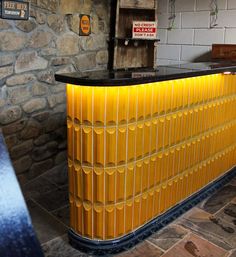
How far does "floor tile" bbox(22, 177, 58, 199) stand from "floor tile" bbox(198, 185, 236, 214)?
1.35 metres

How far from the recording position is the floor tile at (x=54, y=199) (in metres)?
2.52

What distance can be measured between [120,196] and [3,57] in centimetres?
140

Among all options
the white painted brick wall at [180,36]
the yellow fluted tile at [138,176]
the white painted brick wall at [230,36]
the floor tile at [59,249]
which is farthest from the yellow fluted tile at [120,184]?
the white painted brick wall at [180,36]

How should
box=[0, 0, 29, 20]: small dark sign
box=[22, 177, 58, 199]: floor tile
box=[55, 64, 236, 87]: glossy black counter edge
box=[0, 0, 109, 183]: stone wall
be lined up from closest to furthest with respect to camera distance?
box=[55, 64, 236, 87]: glossy black counter edge
box=[0, 0, 29, 20]: small dark sign
box=[0, 0, 109, 183]: stone wall
box=[22, 177, 58, 199]: floor tile

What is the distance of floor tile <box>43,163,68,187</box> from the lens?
9.61 ft

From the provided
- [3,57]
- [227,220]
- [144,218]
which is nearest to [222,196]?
[227,220]

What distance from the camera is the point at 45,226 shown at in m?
2.22

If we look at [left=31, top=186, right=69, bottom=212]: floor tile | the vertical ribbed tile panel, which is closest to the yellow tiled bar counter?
the vertical ribbed tile panel

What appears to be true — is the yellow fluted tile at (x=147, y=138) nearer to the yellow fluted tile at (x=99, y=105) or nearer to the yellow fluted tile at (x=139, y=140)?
the yellow fluted tile at (x=139, y=140)

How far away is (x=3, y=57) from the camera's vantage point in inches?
93.3

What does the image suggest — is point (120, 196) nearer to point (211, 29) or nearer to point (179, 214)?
point (179, 214)

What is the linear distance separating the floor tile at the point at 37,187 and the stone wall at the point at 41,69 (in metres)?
0.07

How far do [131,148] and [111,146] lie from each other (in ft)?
0.48

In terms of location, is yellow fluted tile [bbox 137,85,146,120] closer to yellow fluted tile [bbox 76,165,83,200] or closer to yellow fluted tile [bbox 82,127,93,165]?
yellow fluted tile [bbox 82,127,93,165]
